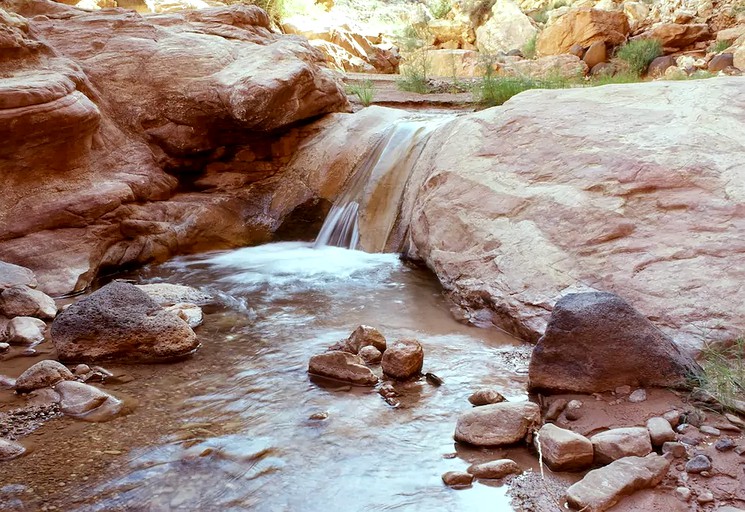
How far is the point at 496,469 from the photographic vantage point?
2479mm

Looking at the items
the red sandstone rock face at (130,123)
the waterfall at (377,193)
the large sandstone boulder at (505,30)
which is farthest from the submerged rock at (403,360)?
the large sandstone boulder at (505,30)

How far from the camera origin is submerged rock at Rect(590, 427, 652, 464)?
2457 millimetres

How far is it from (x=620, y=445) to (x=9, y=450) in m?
2.56

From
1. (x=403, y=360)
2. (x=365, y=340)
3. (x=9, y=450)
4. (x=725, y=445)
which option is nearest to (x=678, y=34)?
(x=365, y=340)

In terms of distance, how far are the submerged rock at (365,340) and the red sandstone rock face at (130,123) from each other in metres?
2.96

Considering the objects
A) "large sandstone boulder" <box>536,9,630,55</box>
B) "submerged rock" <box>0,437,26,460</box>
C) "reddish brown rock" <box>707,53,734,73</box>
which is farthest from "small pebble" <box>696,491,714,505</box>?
"large sandstone boulder" <box>536,9,630,55</box>

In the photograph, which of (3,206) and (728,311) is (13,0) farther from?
(728,311)

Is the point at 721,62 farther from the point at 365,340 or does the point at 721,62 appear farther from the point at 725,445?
the point at 725,445

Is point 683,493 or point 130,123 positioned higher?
point 130,123

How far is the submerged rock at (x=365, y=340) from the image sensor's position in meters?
3.77

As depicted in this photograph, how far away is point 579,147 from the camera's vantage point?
15.3ft

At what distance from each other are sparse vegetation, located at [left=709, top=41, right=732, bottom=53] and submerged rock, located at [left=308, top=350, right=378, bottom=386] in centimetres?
1490

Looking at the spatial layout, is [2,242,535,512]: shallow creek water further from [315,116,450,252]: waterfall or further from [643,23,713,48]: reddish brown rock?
[643,23,713,48]: reddish brown rock

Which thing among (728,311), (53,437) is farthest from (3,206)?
(728,311)
